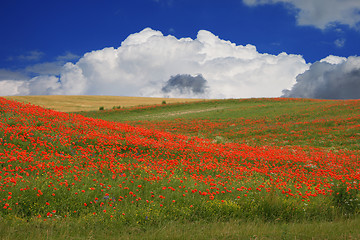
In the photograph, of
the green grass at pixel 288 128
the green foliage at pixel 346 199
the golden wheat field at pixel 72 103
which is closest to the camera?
the green foliage at pixel 346 199

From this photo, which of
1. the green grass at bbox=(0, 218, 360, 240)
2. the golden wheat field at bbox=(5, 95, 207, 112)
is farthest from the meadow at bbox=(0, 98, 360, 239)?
the golden wheat field at bbox=(5, 95, 207, 112)

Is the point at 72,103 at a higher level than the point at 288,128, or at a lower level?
higher

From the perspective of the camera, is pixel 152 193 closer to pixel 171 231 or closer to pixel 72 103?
pixel 171 231

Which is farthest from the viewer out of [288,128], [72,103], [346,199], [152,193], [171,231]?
[72,103]

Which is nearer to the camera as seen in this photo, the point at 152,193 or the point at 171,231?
the point at 171,231

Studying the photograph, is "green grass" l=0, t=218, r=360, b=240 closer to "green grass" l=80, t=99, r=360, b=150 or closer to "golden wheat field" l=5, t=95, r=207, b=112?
"green grass" l=80, t=99, r=360, b=150

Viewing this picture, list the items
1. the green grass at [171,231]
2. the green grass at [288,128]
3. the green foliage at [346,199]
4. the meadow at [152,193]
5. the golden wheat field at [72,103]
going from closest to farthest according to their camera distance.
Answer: the green grass at [171,231]
the meadow at [152,193]
the green foliage at [346,199]
the green grass at [288,128]
the golden wheat field at [72,103]

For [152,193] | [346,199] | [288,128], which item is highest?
[288,128]

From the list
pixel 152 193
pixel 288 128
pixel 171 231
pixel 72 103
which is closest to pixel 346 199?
pixel 171 231

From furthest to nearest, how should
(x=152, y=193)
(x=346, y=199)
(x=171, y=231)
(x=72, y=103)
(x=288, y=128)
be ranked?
(x=72, y=103), (x=288, y=128), (x=346, y=199), (x=152, y=193), (x=171, y=231)

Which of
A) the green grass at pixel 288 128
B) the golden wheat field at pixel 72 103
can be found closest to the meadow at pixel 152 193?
the green grass at pixel 288 128

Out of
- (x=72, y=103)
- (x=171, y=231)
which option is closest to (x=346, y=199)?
(x=171, y=231)

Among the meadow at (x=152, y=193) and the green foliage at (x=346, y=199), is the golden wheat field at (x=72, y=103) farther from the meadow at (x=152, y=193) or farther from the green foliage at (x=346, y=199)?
the green foliage at (x=346, y=199)

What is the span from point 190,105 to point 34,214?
51117 mm
